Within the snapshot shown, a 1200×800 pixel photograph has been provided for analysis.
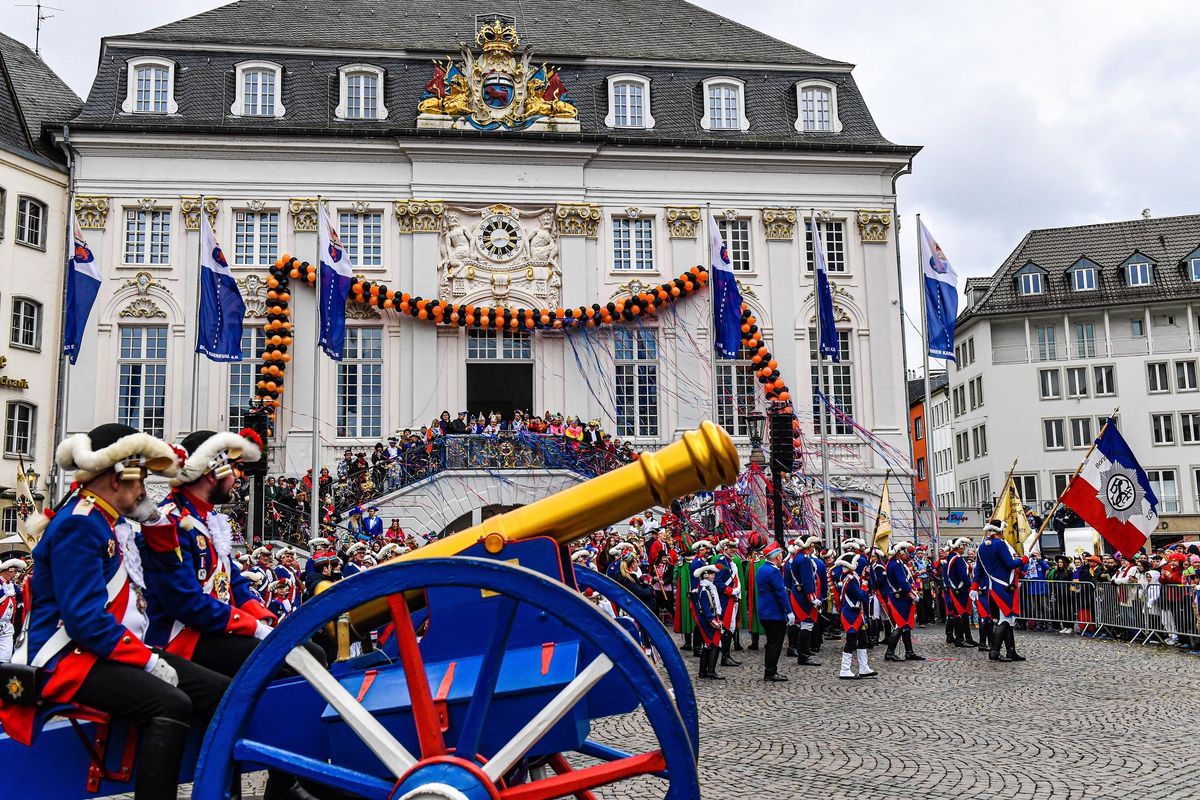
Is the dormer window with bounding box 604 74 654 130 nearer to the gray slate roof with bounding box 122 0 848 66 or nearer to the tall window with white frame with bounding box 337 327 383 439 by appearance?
the gray slate roof with bounding box 122 0 848 66

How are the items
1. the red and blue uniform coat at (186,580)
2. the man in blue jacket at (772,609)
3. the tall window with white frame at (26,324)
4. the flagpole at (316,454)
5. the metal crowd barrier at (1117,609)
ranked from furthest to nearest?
the tall window with white frame at (26,324), the flagpole at (316,454), the metal crowd barrier at (1117,609), the man in blue jacket at (772,609), the red and blue uniform coat at (186,580)

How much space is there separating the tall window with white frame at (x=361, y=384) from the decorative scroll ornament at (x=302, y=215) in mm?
3025

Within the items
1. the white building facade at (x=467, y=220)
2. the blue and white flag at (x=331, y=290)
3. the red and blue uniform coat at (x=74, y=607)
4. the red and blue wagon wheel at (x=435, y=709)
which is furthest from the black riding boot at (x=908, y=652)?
the blue and white flag at (x=331, y=290)

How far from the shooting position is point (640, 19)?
3750 cm

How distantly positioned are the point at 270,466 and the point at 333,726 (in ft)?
85.9

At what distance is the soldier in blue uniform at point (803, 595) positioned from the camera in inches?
653

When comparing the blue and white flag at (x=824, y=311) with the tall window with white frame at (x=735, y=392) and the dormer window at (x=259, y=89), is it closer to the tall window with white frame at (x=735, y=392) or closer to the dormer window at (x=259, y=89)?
the tall window with white frame at (x=735, y=392)

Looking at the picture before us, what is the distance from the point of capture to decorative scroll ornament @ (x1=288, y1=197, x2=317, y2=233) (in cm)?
3098

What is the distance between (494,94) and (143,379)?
40.9ft

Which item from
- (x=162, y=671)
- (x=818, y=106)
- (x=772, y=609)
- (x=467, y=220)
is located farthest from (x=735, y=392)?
(x=162, y=671)

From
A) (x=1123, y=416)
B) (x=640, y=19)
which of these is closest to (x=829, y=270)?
(x=640, y=19)

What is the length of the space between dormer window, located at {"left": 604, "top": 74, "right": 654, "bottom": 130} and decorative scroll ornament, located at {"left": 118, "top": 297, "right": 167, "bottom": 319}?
45.0ft

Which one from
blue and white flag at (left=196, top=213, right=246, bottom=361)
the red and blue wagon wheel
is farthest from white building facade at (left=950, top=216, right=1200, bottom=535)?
the red and blue wagon wheel

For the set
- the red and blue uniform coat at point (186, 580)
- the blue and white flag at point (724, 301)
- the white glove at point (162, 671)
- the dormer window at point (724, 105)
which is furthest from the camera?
the dormer window at point (724, 105)
